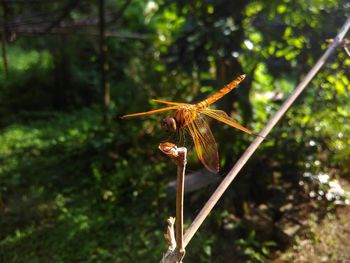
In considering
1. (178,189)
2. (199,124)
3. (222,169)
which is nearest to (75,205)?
(222,169)

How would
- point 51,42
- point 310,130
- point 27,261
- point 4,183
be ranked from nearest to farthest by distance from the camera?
point 27,261 → point 310,130 → point 4,183 → point 51,42

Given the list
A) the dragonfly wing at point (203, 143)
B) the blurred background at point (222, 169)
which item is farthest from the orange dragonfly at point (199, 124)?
the blurred background at point (222, 169)

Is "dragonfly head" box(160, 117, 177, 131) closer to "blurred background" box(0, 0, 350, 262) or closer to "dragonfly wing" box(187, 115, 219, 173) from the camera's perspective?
"dragonfly wing" box(187, 115, 219, 173)

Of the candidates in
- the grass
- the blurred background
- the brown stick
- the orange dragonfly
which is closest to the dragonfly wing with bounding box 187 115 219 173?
the orange dragonfly

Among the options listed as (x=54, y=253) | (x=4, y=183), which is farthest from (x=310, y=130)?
(x=4, y=183)

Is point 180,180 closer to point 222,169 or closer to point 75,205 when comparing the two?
point 222,169

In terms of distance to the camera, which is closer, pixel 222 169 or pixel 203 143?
pixel 203 143

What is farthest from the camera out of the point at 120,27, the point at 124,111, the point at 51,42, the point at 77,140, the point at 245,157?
the point at 120,27

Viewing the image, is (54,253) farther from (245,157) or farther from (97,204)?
(245,157)
